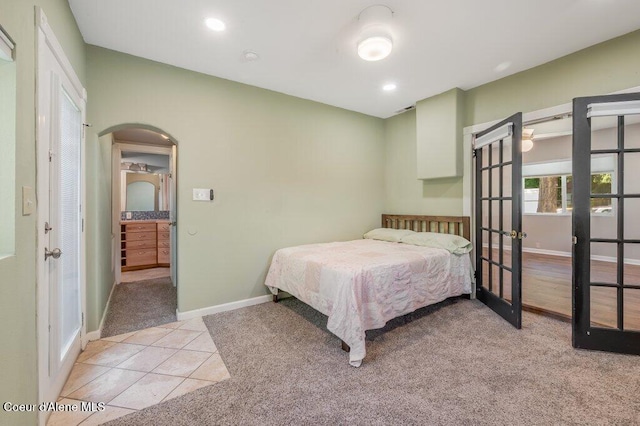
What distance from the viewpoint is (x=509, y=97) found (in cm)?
318

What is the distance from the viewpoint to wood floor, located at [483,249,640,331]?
2.64m

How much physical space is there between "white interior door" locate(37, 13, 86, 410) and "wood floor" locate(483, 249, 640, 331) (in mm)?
3909

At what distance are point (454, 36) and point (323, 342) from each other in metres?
3.01

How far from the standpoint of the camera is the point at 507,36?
241 cm

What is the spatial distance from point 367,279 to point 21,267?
2.13 meters

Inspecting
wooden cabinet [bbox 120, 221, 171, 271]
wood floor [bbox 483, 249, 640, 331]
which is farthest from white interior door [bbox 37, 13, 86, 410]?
wood floor [bbox 483, 249, 640, 331]

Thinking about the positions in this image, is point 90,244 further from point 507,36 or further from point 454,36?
point 507,36

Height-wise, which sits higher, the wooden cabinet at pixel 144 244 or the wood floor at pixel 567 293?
the wooden cabinet at pixel 144 244

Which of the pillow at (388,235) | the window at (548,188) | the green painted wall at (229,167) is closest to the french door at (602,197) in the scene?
the pillow at (388,235)

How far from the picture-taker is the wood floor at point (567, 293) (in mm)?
2637

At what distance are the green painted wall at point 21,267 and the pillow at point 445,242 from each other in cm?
354

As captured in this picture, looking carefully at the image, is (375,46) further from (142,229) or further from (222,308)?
(142,229)

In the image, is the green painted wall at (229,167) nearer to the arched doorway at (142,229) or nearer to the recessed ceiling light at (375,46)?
the arched doorway at (142,229)

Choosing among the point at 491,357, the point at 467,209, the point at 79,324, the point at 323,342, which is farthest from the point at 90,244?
the point at 467,209
